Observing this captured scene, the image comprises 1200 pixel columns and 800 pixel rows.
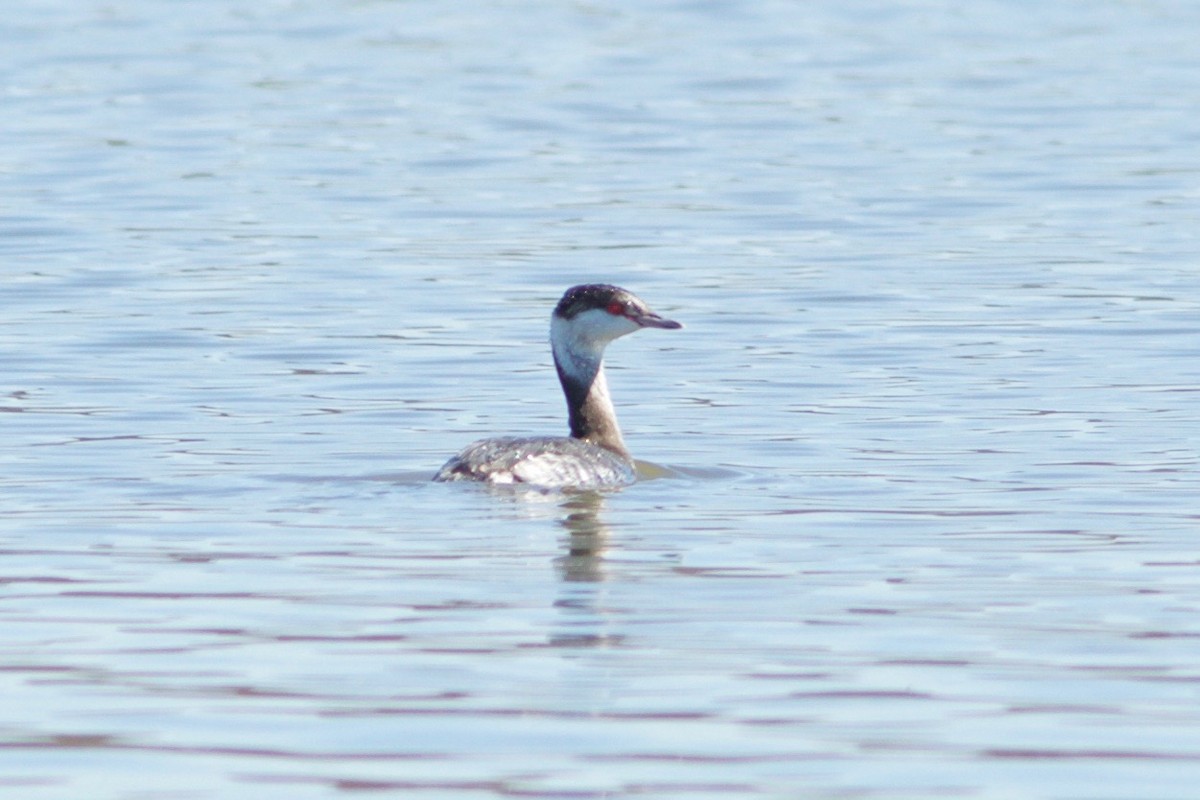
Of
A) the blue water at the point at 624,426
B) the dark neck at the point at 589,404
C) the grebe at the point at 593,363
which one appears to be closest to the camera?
the blue water at the point at 624,426

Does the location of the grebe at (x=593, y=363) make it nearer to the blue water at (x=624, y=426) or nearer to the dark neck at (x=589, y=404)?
the dark neck at (x=589, y=404)

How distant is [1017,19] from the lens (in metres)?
41.5

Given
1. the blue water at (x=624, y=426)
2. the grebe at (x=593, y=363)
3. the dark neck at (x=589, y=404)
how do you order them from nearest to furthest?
1. the blue water at (x=624, y=426)
2. the grebe at (x=593, y=363)
3. the dark neck at (x=589, y=404)

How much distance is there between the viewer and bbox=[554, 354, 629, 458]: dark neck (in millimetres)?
14055

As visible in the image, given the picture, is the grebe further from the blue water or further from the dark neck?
the blue water

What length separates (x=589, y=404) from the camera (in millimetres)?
14211

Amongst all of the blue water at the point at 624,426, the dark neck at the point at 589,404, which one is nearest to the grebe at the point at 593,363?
the dark neck at the point at 589,404

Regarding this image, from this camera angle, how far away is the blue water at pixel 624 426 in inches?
314

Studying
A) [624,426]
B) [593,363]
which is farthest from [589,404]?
[624,426]

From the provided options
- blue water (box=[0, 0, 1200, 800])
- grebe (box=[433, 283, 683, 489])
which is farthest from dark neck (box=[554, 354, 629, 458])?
blue water (box=[0, 0, 1200, 800])

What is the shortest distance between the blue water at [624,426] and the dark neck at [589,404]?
408 millimetres

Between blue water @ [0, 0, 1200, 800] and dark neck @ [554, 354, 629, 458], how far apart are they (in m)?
0.41

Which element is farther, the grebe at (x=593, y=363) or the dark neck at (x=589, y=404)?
the dark neck at (x=589, y=404)

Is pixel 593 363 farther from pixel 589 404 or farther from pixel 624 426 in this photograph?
pixel 624 426
